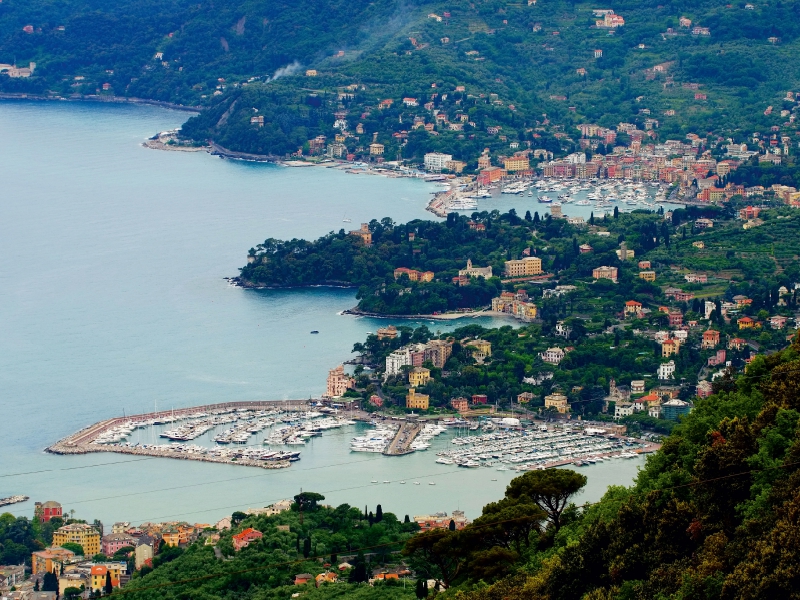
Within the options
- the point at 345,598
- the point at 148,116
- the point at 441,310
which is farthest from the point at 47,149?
the point at 345,598

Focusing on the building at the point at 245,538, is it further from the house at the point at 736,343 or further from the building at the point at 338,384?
the house at the point at 736,343

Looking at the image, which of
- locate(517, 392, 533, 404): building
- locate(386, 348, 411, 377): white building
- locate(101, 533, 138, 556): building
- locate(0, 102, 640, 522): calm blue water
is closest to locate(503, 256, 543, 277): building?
locate(0, 102, 640, 522): calm blue water

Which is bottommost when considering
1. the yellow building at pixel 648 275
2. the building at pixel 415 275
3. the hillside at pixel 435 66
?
the building at pixel 415 275

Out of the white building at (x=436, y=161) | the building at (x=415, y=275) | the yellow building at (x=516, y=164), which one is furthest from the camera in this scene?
the white building at (x=436, y=161)

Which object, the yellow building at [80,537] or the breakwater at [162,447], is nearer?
the yellow building at [80,537]

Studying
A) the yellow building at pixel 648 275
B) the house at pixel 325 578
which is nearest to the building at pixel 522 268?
the yellow building at pixel 648 275

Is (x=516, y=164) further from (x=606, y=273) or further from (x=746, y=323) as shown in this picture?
(x=746, y=323)

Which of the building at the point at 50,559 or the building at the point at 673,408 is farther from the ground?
the building at the point at 673,408
